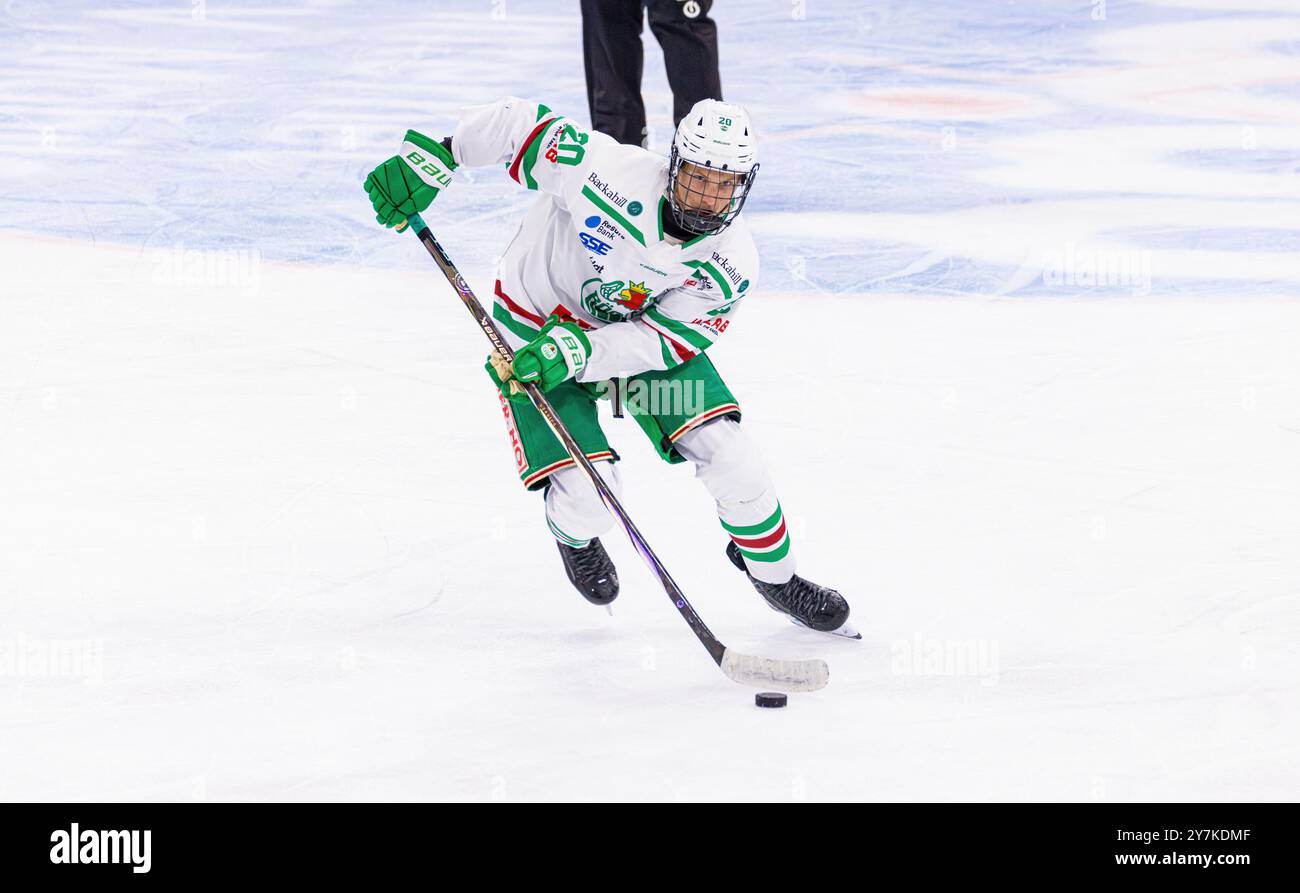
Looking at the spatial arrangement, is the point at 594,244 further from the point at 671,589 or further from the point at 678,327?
the point at 671,589

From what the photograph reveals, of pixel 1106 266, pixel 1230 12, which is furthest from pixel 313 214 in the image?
pixel 1230 12

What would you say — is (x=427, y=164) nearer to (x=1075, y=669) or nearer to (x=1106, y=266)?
(x=1075, y=669)

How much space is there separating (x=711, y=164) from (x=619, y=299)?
450mm

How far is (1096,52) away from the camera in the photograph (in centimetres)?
791

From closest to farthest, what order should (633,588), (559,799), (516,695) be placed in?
(559,799) → (516,695) → (633,588)

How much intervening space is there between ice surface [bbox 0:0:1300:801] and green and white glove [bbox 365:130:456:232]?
0.84 meters

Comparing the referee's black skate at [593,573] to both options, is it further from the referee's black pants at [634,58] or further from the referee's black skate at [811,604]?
the referee's black pants at [634,58]

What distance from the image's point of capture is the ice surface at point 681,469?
260cm

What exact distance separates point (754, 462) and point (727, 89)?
15.1ft

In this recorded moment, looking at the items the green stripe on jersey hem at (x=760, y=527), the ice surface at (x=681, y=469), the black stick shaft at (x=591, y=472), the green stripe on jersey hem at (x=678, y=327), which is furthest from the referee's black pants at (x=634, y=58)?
the green stripe on jersey hem at (x=760, y=527)

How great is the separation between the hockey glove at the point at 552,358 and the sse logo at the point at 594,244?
193mm

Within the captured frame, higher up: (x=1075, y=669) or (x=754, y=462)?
(x=754, y=462)

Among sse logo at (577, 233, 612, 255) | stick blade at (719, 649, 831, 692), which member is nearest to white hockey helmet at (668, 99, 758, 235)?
sse logo at (577, 233, 612, 255)

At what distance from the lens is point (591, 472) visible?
10.2 feet
